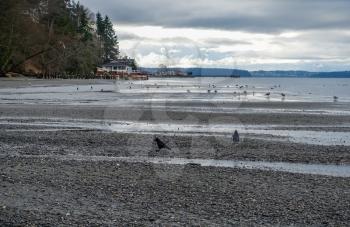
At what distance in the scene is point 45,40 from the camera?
10394 centimetres

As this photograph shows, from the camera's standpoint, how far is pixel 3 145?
17.2 metres

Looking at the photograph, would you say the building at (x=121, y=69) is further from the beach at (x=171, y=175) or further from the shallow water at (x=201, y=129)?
the beach at (x=171, y=175)

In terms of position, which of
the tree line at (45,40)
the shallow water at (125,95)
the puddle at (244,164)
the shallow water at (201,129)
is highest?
the tree line at (45,40)

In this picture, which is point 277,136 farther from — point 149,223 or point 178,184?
point 149,223

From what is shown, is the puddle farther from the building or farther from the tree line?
the building

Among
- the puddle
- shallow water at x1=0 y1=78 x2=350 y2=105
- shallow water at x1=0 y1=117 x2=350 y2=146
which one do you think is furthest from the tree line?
the puddle

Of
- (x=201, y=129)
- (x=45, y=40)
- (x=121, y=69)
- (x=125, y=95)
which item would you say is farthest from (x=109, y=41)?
(x=201, y=129)

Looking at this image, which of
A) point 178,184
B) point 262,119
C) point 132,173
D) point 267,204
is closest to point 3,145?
point 132,173

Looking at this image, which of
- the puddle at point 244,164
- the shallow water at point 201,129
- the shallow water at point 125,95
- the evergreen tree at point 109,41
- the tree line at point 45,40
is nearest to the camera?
the puddle at point 244,164

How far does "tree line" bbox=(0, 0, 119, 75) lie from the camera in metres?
85.9

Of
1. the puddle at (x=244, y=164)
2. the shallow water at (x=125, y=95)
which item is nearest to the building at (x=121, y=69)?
the shallow water at (x=125, y=95)

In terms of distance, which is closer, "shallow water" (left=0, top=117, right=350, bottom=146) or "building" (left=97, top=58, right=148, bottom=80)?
"shallow water" (left=0, top=117, right=350, bottom=146)

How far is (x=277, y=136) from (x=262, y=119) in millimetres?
8426

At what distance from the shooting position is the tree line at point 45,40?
8588 cm
